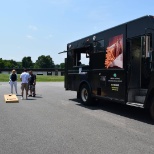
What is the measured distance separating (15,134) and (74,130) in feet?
5.14

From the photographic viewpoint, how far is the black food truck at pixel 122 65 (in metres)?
9.43

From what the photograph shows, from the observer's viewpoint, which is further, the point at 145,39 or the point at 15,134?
the point at 145,39

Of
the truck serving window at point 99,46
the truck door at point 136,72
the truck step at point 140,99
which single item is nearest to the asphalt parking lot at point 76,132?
the truck step at point 140,99

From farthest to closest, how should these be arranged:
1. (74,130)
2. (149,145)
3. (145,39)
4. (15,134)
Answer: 1. (145,39)
2. (74,130)
3. (15,134)
4. (149,145)

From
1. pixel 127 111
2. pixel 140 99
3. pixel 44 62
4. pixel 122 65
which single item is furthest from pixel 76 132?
pixel 44 62

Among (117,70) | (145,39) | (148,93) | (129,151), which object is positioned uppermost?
(145,39)

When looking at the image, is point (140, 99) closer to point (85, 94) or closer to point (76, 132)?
point (76, 132)

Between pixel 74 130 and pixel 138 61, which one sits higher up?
pixel 138 61

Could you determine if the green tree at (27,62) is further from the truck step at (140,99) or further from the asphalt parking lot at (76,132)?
the truck step at (140,99)

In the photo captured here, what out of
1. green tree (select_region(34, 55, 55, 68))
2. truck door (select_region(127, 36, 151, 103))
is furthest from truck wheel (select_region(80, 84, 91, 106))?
green tree (select_region(34, 55, 55, 68))

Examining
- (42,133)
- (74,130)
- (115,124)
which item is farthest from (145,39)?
(42,133)

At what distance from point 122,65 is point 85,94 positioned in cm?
384

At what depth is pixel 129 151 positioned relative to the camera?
619 centimetres

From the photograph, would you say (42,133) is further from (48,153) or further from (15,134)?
(48,153)
